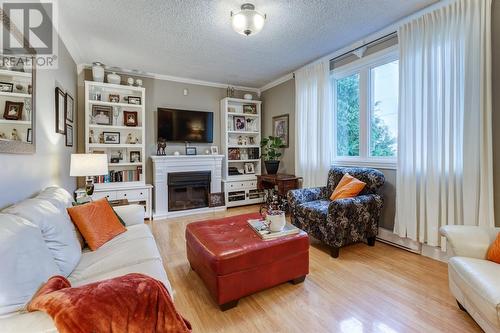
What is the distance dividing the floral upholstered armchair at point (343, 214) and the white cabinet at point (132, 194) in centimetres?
241

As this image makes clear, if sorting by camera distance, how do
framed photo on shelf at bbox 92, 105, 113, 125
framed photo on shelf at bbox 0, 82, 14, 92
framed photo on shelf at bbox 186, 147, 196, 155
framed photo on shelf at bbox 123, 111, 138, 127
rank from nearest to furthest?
framed photo on shelf at bbox 0, 82, 14, 92, framed photo on shelf at bbox 92, 105, 113, 125, framed photo on shelf at bbox 123, 111, 138, 127, framed photo on shelf at bbox 186, 147, 196, 155

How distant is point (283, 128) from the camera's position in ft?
15.9

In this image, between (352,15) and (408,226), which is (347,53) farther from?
(408,226)

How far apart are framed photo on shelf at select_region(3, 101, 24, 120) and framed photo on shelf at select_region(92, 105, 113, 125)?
94.1 inches

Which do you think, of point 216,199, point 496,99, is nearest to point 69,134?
point 216,199

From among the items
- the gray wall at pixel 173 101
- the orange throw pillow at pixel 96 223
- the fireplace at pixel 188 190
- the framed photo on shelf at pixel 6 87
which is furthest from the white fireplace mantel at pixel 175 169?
the framed photo on shelf at pixel 6 87

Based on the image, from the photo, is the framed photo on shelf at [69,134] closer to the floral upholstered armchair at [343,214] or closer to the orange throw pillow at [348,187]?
the floral upholstered armchair at [343,214]

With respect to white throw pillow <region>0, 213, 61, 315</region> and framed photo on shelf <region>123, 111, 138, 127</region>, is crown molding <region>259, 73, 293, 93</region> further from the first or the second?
white throw pillow <region>0, 213, 61, 315</region>

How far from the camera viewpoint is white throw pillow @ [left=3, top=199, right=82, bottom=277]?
1.35 m

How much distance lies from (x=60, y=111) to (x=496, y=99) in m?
4.26

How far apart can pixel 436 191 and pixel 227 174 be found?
11.3 ft

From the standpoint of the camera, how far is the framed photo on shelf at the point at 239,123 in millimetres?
5133

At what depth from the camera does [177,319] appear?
3.13ft

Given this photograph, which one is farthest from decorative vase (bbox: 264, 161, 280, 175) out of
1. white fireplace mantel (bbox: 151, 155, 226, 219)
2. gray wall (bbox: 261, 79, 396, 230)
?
white fireplace mantel (bbox: 151, 155, 226, 219)
